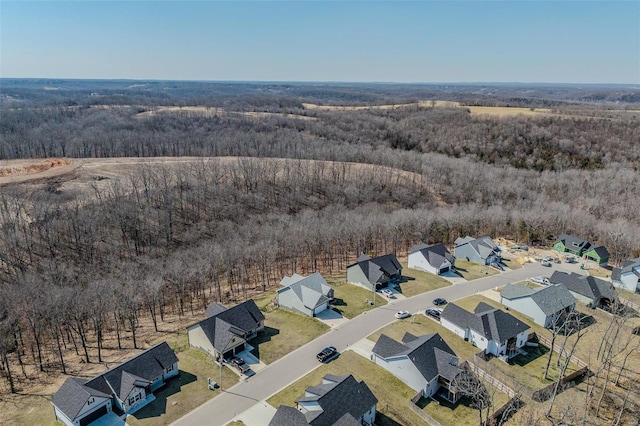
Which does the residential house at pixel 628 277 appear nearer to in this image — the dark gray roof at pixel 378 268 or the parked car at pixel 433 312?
the parked car at pixel 433 312

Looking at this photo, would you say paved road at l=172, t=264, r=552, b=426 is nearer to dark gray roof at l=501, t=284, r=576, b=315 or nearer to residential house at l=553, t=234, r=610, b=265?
dark gray roof at l=501, t=284, r=576, b=315

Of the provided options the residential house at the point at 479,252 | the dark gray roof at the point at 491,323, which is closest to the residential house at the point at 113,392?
the dark gray roof at the point at 491,323

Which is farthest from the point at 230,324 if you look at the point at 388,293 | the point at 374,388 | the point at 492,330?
the point at 492,330

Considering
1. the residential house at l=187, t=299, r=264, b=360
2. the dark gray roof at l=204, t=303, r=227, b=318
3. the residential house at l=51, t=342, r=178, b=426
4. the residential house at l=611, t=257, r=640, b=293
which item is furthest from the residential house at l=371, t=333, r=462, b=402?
the residential house at l=611, t=257, r=640, b=293

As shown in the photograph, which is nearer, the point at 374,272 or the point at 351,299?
the point at 351,299

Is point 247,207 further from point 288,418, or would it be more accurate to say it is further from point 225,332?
point 288,418

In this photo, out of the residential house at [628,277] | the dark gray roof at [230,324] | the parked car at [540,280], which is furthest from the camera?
the parked car at [540,280]
